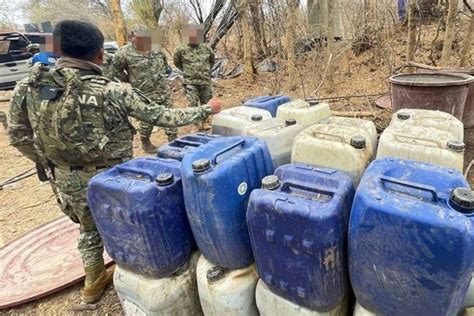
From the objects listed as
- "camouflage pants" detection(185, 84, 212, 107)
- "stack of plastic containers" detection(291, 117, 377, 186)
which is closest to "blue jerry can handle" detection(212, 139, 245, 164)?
"stack of plastic containers" detection(291, 117, 377, 186)

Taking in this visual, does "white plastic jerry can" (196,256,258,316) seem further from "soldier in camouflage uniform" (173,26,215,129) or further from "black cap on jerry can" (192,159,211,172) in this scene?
"soldier in camouflage uniform" (173,26,215,129)

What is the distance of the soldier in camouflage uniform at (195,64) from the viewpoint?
201 inches

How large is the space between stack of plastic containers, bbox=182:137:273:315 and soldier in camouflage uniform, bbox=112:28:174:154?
10.1 ft

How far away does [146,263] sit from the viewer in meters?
1.45

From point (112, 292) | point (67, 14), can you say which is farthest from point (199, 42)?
point (67, 14)

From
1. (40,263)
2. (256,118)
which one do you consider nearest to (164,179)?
(256,118)

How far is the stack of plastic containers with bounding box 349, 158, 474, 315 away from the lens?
91cm

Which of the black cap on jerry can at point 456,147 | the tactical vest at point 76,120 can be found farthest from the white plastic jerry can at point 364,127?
the tactical vest at point 76,120

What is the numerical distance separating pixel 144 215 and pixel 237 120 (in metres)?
0.85

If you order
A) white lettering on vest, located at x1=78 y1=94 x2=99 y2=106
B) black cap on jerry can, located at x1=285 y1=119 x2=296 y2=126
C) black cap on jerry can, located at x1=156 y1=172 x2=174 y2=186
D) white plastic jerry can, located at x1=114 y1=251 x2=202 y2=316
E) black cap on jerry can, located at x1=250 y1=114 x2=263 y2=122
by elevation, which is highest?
white lettering on vest, located at x1=78 y1=94 x2=99 y2=106

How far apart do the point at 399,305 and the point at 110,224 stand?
1126 mm

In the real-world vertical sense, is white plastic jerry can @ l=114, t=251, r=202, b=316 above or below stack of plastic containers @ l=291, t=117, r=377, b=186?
below

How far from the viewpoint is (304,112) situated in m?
1.98

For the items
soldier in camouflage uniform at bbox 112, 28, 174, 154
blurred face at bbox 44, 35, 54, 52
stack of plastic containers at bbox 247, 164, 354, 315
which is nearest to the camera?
stack of plastic containers at bbox 247, 164, 354, 315
